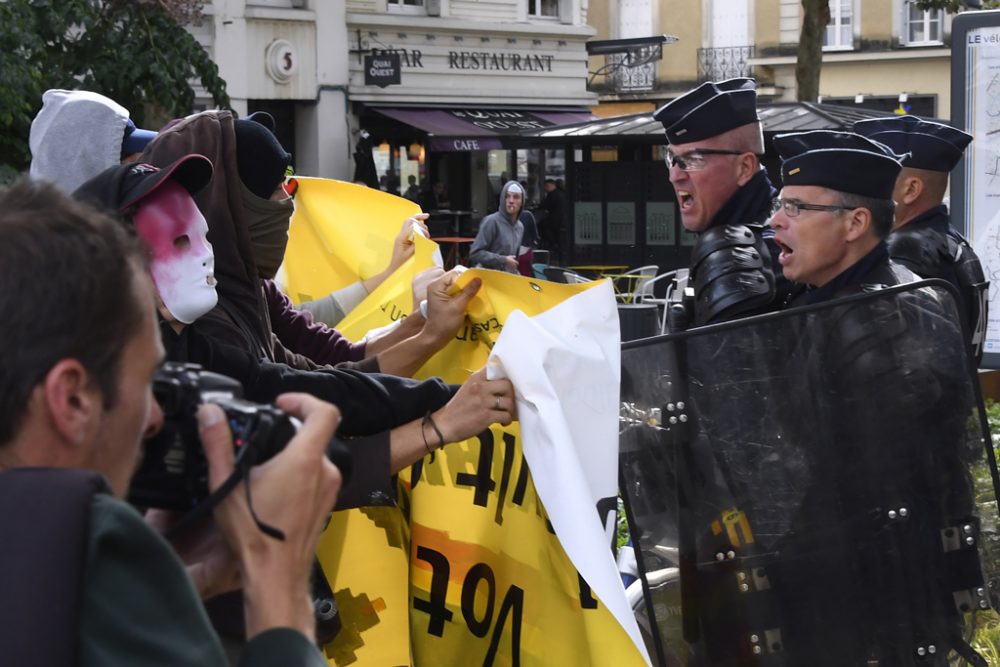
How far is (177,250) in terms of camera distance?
8.79ft

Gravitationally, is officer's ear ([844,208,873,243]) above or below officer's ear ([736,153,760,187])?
below

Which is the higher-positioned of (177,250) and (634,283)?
(177,250)

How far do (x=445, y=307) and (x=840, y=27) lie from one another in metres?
35.6

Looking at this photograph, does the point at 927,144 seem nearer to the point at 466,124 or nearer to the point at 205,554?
the point at 205,554

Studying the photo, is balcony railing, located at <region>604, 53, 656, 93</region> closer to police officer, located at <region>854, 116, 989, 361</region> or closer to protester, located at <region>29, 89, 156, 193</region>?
police officer, located at <region>854, 116, 989, 361</region>

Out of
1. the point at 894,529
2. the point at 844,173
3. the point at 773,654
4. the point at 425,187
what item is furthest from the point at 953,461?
the point at 425,187

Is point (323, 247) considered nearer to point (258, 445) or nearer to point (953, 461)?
point (953, 461)

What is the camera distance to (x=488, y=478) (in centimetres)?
330

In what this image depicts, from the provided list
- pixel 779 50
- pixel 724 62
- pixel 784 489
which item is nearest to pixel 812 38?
pixel 784 489

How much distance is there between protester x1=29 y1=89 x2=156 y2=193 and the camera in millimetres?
3492

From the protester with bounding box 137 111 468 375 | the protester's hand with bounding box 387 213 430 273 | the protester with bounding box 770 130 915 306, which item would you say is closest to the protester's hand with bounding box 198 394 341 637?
the protester with bounding box 137 111 468 375

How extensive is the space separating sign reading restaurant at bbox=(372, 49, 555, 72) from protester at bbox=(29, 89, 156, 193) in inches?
861

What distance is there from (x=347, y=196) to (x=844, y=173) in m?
2.61

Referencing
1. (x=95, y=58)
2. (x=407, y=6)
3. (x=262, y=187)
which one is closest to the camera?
(x=262, y=187)
